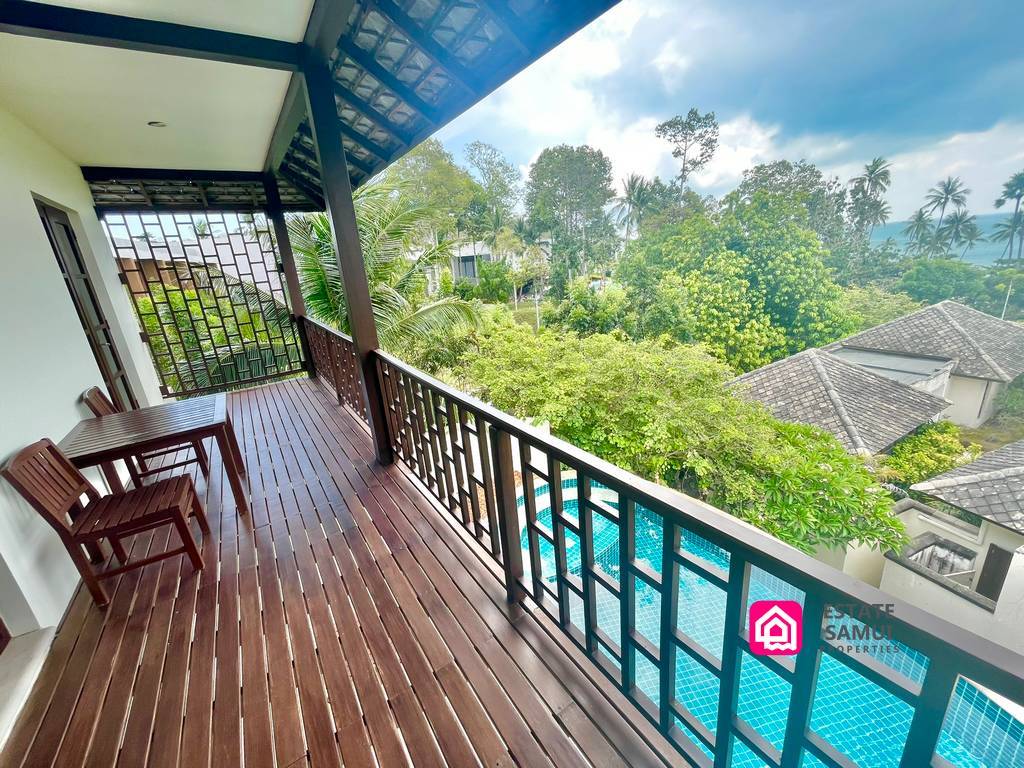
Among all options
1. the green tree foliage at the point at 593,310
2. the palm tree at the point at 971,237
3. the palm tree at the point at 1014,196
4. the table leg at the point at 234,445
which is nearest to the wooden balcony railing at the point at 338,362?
the table leg at the point at 234,445

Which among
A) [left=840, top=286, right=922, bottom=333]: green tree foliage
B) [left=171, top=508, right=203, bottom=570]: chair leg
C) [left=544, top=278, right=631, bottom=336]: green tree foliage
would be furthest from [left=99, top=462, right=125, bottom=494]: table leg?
[left=840, top=286, right=922, bottom=333]: green tree foliage

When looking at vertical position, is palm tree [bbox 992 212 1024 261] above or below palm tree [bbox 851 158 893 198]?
below

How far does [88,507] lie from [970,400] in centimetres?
1930

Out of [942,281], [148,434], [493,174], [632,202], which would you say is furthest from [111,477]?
[632,202]

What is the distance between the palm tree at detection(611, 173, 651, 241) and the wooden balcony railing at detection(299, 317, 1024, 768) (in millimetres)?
24779

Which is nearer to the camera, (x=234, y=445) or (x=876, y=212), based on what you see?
(x=234, y=445)

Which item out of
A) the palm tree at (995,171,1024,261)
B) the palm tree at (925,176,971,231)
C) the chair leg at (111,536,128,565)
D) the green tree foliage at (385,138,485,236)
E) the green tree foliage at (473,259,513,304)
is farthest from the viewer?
the green tree foliage at (473,259,513,304)

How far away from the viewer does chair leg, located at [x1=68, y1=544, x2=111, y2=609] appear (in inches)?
71.8

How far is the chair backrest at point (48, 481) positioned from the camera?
1.69 m

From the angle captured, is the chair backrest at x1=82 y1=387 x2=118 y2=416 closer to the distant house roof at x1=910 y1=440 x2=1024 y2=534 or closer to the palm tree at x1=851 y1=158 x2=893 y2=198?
the distant house roof at x1=910 y1=440 x2=1024 y2=534

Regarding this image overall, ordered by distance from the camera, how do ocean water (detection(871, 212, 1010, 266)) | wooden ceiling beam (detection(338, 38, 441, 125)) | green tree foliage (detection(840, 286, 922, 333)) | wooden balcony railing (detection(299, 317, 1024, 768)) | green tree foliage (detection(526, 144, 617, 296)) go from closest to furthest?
wooden balcony railing (detection(299, 317, 1024, 768)) → wooden ceiling beam (detection(338, 38, 441, 125)) → ocean water (detection(871, 212, 1010, 266)) → green tree foliage (detection(840, 286, 922, 333)) → green tree foliage (detection(526, 144, 617, 296))

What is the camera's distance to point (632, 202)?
24625mm

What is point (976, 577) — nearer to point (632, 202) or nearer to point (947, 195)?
point (947, 195)

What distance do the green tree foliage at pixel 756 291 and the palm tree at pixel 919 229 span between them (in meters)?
4.69
